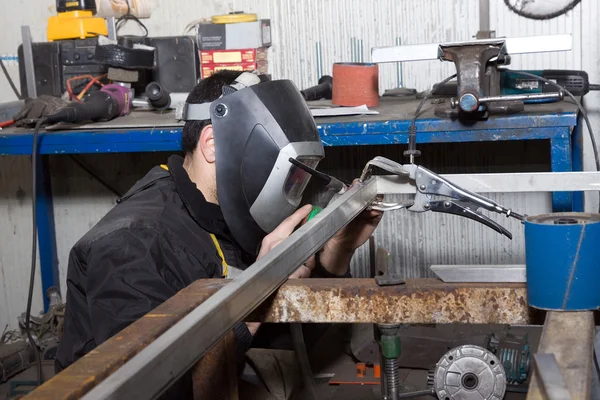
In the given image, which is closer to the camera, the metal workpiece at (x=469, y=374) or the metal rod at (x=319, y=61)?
the metal workpiece at (x=469, y=374)

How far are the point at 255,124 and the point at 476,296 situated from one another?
667 mm

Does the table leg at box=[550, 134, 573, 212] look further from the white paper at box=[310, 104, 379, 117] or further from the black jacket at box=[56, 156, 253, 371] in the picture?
the black jacket at box=[56, 156, 253, 371]

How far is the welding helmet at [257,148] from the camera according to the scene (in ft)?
5.53

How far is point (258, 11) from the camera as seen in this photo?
10.3ft

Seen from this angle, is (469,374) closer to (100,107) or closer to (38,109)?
(100,107)

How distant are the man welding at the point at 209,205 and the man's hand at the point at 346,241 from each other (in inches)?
1.8

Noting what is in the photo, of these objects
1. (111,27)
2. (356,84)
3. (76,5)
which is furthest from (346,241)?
(76,5)

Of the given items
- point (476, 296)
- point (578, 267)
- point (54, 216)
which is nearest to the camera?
point (578, 267)

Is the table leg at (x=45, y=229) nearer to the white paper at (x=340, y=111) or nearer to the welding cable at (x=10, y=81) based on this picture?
the welding cable at (x=10, y=81)

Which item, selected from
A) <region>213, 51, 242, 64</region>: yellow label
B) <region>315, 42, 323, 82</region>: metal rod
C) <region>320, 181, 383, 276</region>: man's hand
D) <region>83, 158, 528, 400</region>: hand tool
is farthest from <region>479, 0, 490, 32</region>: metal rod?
<region>83, 158, 528, 400</region>: hand tool

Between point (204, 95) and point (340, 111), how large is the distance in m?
0.66

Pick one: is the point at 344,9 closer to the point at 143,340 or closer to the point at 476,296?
the point at 476,296

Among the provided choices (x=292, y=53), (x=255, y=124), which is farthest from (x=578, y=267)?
(x=292, y=53)

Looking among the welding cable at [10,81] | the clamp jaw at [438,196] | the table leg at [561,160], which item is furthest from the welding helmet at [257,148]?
the welding cable at [10,81]
